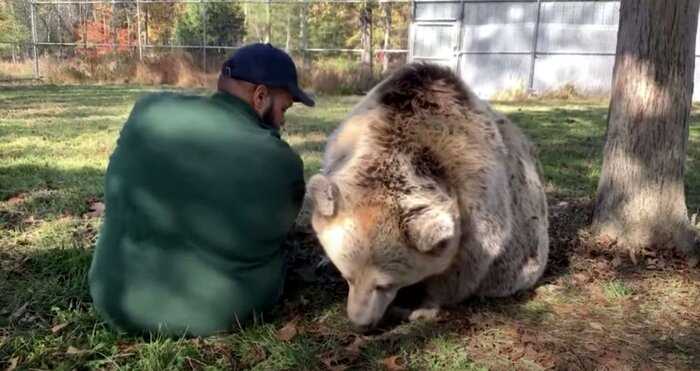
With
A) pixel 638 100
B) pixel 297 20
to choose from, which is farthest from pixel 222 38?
pixel 638 100

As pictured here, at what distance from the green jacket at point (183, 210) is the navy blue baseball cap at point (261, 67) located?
19cm

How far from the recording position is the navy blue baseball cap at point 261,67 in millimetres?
3014

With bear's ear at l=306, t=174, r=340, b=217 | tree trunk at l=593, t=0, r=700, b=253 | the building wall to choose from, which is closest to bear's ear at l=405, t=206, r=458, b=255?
bear's ear at l=306, t=174, r=340, b=217

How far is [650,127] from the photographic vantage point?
13.8 ft

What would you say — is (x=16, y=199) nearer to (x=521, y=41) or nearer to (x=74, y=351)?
(x=74, y=351)

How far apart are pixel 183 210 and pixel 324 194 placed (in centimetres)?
68

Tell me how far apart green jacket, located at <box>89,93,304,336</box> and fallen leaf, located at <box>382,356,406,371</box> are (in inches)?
32.6

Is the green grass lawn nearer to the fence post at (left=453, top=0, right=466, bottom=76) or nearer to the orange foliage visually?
the fence post at (left=453, top=0, right=466, bottom=76)

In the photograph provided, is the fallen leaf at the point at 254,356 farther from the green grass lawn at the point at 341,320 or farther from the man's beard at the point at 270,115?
the man's beard at the point at 270,115

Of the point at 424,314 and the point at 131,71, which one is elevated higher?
the point at 131,71

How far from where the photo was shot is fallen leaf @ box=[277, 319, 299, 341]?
10.0ft

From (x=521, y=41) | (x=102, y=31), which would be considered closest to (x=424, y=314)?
(x=521, y=41)

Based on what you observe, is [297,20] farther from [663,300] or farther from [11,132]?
[663,300]

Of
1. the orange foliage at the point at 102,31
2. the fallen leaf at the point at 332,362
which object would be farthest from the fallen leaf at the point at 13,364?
the orange foliage at the point at 102,31
